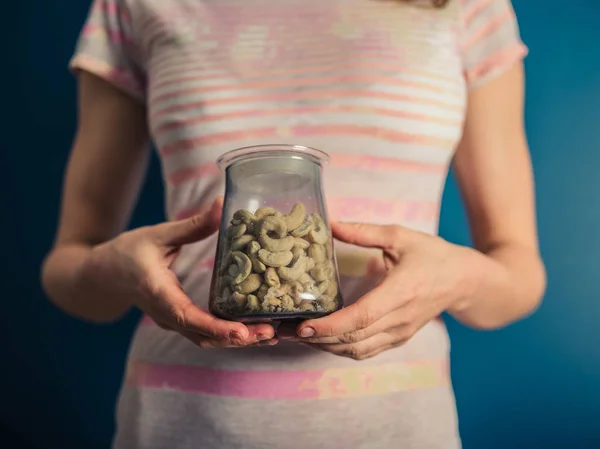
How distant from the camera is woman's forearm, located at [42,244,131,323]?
0.58 meters

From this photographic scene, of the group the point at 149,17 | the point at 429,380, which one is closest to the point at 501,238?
the point at 429,380

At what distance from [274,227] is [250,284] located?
42 mm

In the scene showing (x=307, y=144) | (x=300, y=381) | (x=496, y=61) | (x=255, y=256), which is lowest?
(x=300, y=381)

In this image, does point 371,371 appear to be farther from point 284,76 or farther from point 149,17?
point 149,17

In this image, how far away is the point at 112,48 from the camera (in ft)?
2.13

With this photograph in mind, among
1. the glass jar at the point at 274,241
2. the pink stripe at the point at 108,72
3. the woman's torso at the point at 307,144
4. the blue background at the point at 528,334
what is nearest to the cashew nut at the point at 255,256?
the glass jar at the point at 274,241

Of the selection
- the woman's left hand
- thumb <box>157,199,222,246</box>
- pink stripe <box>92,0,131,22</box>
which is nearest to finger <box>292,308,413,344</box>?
the woman's left hand

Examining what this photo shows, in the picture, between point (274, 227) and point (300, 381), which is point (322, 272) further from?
point (300, 381)

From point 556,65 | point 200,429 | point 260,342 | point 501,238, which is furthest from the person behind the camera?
point 556,65

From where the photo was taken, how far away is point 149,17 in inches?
24.1

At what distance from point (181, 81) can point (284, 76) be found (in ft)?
0.35

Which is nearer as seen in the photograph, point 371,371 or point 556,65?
point 371,371

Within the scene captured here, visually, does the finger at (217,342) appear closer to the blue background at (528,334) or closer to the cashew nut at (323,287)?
the cashew nut at (323,287)

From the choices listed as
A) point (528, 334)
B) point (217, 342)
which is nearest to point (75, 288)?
point (217, 342)
